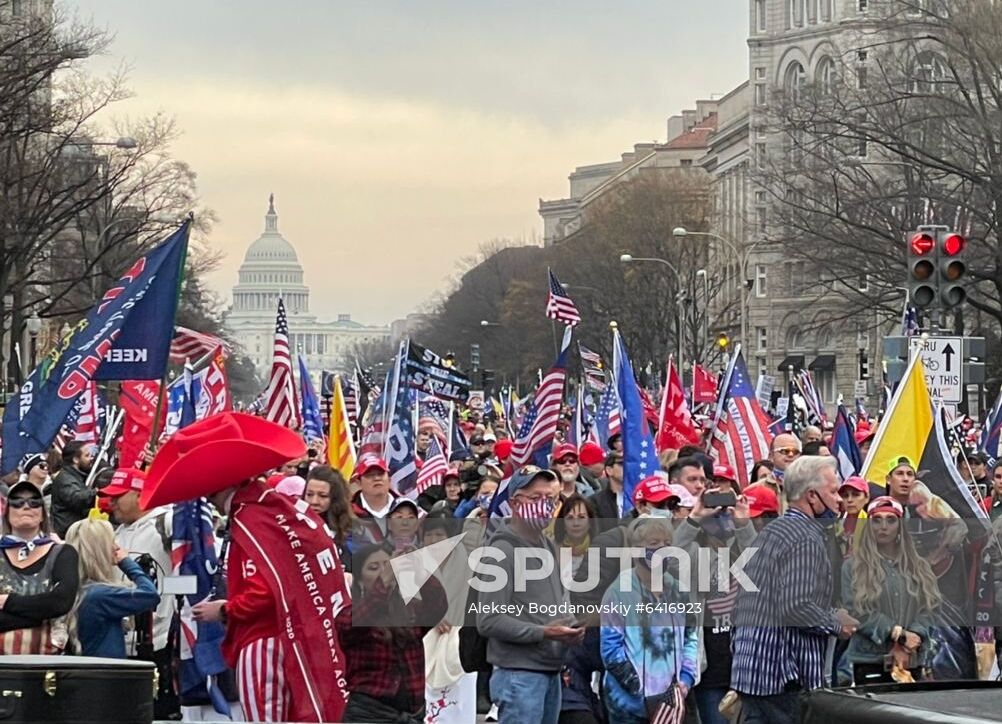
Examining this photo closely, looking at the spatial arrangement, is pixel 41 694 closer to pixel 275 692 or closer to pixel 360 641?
pixel 275 692

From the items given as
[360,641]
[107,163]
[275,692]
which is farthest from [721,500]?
[107,163]

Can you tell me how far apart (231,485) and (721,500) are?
3406 mm

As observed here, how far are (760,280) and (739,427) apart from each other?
297ft

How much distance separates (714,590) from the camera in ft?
35.8

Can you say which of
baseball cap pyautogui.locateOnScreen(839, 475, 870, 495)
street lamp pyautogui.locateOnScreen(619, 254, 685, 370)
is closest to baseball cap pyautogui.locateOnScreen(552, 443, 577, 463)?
baseball cap pyautogui.locateOnScreen(839, 475, 870, 495)

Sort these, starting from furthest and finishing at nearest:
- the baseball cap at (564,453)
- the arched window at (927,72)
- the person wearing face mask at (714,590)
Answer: the arched window at (927,72) < the baseball cap at (564,453) < the person wearing face mask at (714,590)

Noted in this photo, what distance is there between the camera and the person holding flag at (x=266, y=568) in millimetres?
8539

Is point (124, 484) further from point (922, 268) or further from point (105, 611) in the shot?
point (922, 268)

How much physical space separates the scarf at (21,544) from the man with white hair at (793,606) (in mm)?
2916

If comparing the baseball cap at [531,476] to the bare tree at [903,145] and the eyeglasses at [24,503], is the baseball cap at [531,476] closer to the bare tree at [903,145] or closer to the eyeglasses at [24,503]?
the eyeglasses at [24,503]

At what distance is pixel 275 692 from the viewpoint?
8.68 metres

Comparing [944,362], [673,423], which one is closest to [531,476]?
[944,362]

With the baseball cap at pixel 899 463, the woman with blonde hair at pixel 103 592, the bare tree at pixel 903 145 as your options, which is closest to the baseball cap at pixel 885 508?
the baseball cap at pixel 899 463

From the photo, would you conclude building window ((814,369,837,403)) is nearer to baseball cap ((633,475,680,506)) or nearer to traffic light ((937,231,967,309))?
traffic light ((937,231,967,309))
